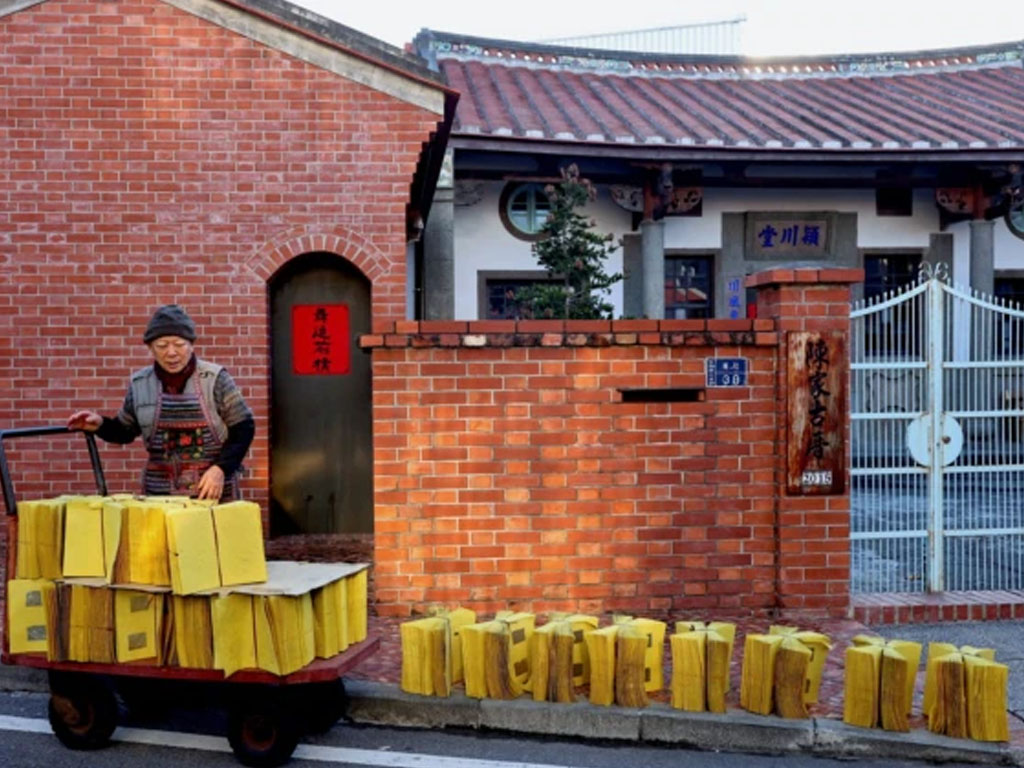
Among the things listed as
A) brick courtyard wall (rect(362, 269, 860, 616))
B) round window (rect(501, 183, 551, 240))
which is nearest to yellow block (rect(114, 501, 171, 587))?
brick courtyard wall (rect(362, 269, 860, 616))

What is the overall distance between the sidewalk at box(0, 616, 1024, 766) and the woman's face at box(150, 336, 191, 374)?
5.58 feet

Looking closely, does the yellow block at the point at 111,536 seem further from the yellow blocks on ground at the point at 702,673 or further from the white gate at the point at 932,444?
the white gate at the point at 932,444

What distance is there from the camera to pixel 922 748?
15.1 ft

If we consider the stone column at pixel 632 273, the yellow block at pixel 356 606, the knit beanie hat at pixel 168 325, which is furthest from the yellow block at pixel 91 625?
the stone column at pixel 632 273

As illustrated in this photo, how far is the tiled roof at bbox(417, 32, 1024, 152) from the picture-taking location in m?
13.0

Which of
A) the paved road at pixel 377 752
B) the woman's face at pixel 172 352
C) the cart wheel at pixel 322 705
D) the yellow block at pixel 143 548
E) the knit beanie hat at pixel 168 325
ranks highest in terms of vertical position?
the knit beanie hat at pixel 168 325

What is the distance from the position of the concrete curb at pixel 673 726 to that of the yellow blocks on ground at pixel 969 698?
0.05m

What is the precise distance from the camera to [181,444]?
17.3ft

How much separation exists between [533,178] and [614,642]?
28.6ft

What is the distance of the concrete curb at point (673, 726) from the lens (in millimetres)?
4625

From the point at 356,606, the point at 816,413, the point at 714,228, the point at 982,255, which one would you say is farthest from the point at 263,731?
the point at 982,255

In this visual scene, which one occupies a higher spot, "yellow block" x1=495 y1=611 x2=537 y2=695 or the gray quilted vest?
the gray quilted vest

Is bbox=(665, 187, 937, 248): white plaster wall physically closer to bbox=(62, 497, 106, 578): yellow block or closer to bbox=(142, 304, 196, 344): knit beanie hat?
bbox=(142, 304, 196, 344): knit beanie hat

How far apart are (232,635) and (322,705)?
0.72m
